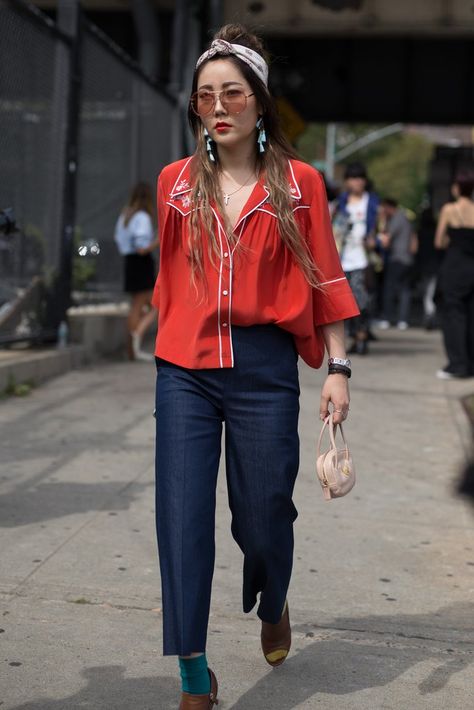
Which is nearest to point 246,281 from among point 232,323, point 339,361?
point 232,323

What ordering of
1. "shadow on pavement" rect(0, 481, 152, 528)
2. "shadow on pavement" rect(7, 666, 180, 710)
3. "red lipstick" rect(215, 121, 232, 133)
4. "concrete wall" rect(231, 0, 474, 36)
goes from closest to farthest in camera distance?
"red lipstick" rect(215, 121, 232, 133) → "shadow on pavement" rect(7, 666, 180, 710) → "shadow on pavement" rect(0, 481, 152, 528) → "concrete wall" rect(231, 0, 474, 36)

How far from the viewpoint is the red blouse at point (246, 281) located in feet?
11.7

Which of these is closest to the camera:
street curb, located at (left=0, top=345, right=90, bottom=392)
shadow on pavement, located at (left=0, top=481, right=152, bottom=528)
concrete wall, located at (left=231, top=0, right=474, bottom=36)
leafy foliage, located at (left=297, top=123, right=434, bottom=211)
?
shadow on pavement, located at (left=0, top=481, right=152, bottom=528)

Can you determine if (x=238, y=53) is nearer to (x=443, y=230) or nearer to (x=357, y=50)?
(x=443, y=230)

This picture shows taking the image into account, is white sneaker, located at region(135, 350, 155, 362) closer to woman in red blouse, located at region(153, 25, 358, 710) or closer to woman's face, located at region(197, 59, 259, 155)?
woman in red blouse, located at region(153, 25, 358, 710)

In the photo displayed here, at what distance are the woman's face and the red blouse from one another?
0.15 meters

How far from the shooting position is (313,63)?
81.4 ft

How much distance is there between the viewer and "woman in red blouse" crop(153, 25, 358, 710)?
3549 mm

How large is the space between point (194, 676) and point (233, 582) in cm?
155

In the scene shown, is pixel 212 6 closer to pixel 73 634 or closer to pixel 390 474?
pixel 390 474

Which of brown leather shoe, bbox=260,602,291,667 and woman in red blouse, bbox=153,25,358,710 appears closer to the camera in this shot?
woman in red blouse, bbox=153,25,358,710

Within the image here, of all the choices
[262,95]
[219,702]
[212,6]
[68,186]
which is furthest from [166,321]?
[212,6]

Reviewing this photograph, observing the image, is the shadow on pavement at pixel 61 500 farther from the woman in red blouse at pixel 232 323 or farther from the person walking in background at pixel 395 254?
the person walking in background at pixel 395 254

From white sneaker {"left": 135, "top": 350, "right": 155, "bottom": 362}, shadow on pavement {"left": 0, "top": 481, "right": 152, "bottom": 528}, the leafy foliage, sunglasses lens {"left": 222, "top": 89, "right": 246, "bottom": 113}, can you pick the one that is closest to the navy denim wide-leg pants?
sunglasses lens {"left": 222, "top": 89, "right": 246, "bottom": 113}
